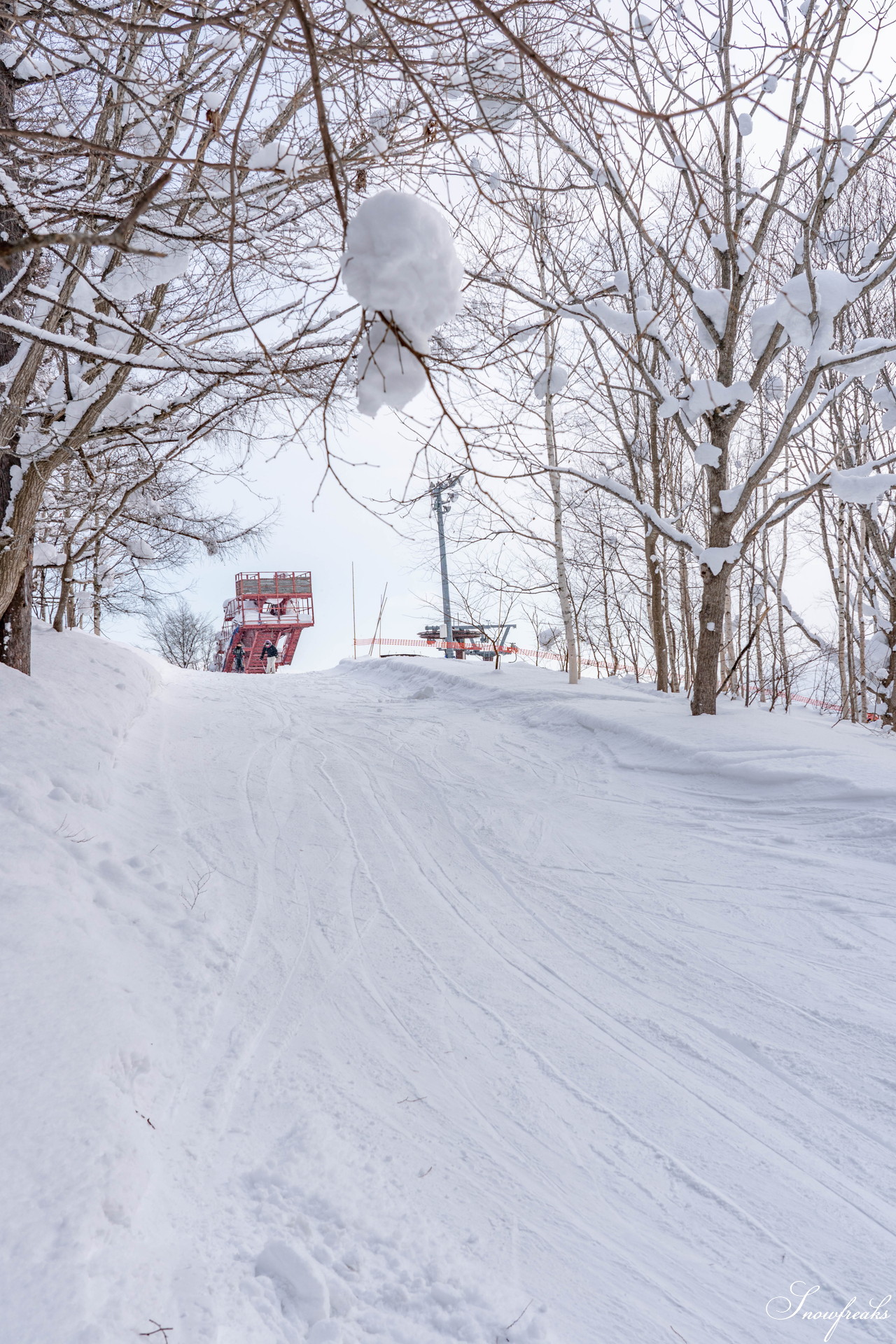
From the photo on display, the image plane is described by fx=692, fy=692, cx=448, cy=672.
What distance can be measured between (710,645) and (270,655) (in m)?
19.2

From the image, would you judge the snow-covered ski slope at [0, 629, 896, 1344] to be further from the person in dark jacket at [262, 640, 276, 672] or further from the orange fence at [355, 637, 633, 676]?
the person in dark jacket at [262, 640, 276, 672]

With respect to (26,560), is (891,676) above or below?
below

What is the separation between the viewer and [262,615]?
81.0ft

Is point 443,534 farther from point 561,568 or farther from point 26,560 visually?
point 26,560

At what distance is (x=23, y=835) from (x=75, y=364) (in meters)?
5.49

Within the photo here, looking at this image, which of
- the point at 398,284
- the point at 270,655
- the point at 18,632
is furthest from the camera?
the point at 270,655

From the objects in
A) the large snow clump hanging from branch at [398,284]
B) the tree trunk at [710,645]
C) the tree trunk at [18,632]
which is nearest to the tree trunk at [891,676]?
the tree trunk at [710,645]

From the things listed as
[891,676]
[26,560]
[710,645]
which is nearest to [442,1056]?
[710,645]

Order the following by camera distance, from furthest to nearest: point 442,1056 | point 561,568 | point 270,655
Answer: point 270,655 < point 561,568 < point 442,1056

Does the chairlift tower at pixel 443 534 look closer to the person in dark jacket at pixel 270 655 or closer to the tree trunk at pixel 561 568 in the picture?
the tree trunk at pixel 561 568

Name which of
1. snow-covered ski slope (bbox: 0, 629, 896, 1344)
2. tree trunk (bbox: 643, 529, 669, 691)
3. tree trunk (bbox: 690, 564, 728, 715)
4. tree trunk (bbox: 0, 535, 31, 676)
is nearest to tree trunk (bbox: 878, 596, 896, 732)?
tree trunk (bbox: 643, 529, 669, 691)

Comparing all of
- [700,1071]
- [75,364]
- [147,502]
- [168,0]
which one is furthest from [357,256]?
[147,502]

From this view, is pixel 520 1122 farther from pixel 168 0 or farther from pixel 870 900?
pixel 168 0

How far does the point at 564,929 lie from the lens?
145 inches
